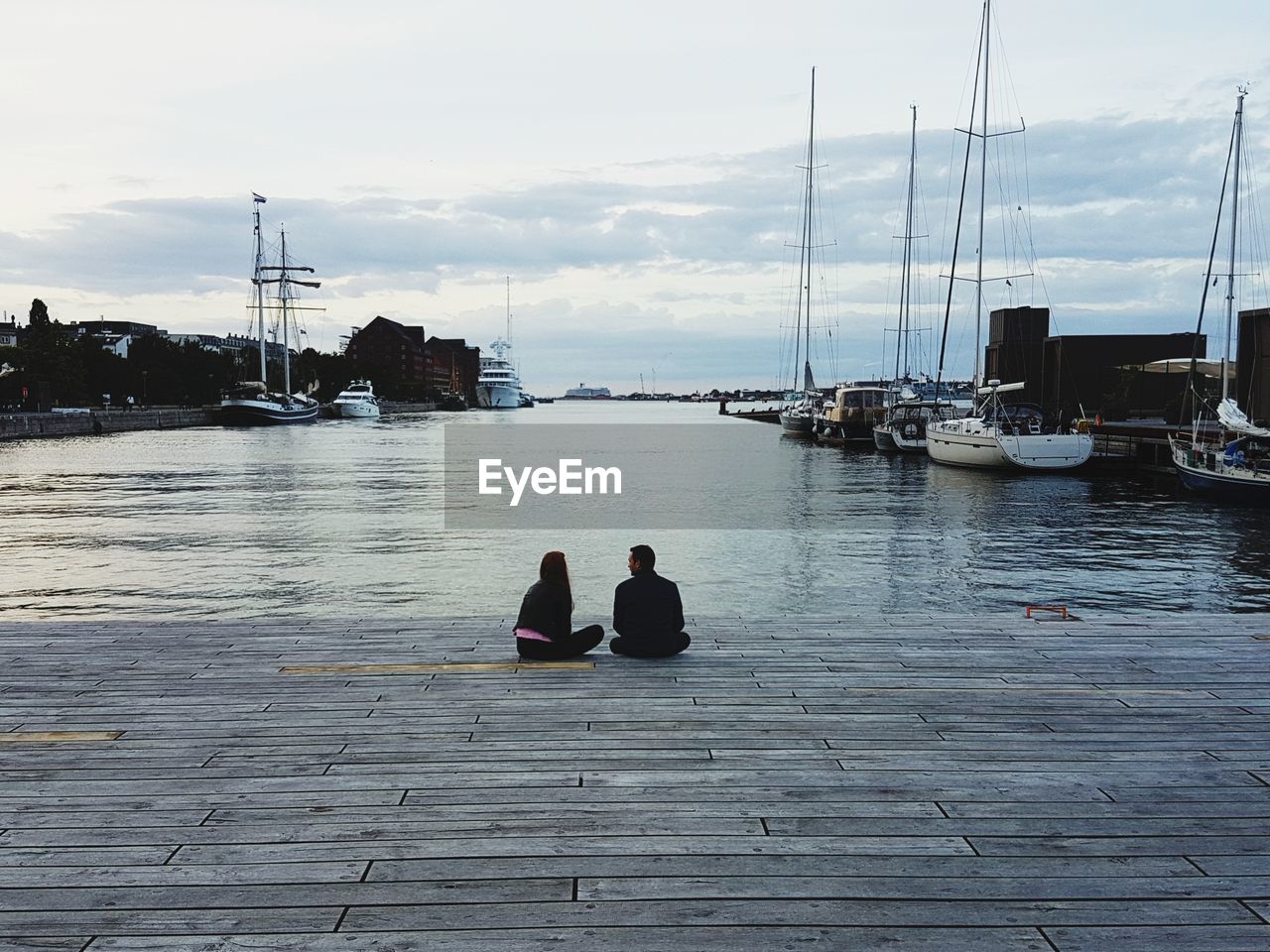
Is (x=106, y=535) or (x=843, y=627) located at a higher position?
(x=843, y=627)

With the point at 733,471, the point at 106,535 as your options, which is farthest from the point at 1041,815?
the point at 733,471

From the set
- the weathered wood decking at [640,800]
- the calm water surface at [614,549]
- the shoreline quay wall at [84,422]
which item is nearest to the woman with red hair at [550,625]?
the weathered wood decking at [640,800]

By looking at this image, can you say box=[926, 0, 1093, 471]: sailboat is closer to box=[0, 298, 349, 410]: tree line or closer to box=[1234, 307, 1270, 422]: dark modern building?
box=[1234, 307, 1270, 422]: dark modern building

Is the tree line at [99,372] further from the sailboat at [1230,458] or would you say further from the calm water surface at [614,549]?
the sailboat at [1230,458]

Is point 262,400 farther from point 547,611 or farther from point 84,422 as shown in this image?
point 547,611

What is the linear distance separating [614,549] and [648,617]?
19.0 metres

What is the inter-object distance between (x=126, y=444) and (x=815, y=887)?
3237 inches

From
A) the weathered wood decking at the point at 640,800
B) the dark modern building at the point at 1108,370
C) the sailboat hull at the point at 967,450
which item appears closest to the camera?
the weathered wood decking at the point at 640,800

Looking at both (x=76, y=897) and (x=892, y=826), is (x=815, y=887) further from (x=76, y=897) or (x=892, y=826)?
(x=76, y=897)

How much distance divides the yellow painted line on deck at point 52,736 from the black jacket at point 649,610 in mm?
4363

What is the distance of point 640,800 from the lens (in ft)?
19.5

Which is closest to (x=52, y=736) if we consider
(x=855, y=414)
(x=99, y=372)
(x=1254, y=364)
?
(x=1254, y=364)

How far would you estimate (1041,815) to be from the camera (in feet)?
19.0

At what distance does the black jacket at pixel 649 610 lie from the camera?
9.55 metres
